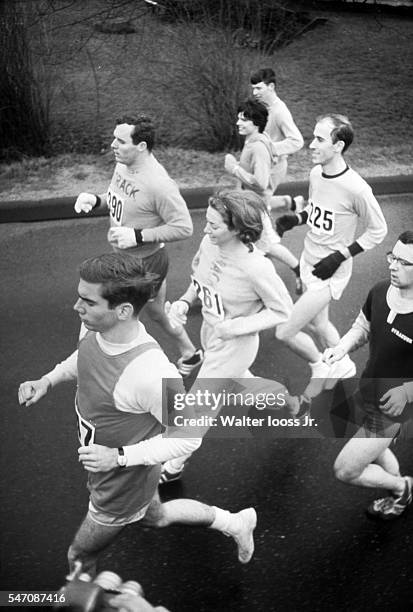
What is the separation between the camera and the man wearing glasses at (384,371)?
3572mm

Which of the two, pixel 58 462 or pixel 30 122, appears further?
pixel 30 122

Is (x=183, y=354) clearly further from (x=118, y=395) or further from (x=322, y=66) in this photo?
(x=322, y=66)

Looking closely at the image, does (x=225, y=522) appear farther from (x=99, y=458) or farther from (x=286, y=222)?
(x=286, y=222)

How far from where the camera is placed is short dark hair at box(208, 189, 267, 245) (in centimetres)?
382

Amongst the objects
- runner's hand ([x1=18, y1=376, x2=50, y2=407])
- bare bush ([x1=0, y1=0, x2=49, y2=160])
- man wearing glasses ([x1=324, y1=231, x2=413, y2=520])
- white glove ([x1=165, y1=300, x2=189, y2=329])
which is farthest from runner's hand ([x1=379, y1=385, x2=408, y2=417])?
bare bush ([x1=0, y1=0, x2=49, y2=160])

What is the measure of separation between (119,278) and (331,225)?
225cm

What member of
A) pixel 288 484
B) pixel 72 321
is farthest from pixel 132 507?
pixel 72 321

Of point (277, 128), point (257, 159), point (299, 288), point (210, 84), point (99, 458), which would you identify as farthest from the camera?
point (210, 84)

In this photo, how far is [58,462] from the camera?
4555mm

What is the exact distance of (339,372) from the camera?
509 centimetres

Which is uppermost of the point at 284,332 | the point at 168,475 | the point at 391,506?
the point at 284,332

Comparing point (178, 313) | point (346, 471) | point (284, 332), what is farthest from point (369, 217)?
point (346, 471)

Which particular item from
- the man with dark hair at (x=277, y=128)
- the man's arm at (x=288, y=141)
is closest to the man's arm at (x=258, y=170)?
the man with dark hair at (x=277, y=128)

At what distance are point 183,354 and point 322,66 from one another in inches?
362
